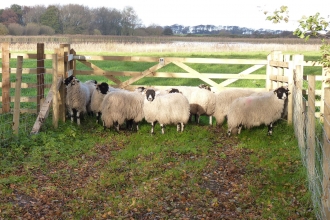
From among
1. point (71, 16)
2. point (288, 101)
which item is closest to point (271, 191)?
point (288, 101)

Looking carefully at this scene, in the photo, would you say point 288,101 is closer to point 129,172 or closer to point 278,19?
point 278,19

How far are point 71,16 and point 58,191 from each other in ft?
373

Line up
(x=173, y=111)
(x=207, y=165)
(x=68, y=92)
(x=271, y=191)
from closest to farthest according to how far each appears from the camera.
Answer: (x=271, y=191)
(x=207, y=165)
(x=173, y=111)
(x=68, y=92)

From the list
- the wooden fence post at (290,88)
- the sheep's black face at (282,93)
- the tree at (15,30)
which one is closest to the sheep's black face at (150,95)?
the sheep's black face at (282,93)

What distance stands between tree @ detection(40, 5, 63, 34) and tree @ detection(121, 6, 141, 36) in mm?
15602

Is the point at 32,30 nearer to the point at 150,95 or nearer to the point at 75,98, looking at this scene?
the point at 75,98

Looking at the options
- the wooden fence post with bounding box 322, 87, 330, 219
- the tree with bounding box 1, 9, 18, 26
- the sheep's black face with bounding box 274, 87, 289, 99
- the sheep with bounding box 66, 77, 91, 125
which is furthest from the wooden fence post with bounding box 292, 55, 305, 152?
the tree with bounding box 1, 9, 18, 26

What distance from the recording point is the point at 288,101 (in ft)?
39.3

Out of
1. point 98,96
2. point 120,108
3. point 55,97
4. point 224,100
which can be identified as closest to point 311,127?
point 224,100

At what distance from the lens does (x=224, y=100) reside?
12297mm

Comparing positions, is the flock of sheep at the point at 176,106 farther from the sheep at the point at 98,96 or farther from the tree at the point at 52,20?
the tree at the point at 52,20

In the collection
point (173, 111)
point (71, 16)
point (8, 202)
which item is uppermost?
point (71, 16)

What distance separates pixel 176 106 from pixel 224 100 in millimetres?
1559

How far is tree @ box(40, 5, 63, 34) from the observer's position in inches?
4345
